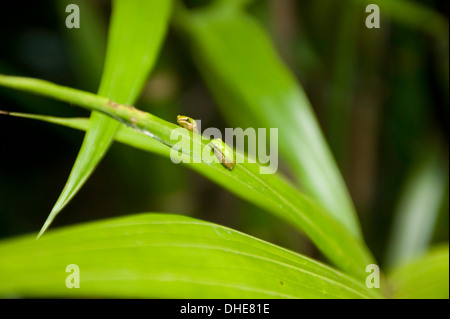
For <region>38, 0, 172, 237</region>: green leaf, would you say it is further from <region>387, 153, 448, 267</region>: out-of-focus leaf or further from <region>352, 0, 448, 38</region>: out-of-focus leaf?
<region>387, 153, 448, 267</region>: out-of-focus leaf

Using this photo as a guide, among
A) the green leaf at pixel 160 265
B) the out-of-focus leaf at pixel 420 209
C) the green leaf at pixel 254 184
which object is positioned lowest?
the green leaf at pixel 160 265

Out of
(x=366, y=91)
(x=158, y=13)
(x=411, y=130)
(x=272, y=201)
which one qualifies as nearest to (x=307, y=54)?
(x=366, y=91)

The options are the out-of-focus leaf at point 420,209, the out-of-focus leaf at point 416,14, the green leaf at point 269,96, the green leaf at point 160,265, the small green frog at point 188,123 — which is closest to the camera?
the green leaf at point 160,265

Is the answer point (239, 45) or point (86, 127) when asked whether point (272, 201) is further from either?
point (239, 45)

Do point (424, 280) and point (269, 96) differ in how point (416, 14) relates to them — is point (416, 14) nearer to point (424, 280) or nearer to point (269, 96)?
point (269, 96)

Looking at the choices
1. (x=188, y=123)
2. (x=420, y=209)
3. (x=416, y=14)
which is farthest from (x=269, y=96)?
(x=420, y=209)

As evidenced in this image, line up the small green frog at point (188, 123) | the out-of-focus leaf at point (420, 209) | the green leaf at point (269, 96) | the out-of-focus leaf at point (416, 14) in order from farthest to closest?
the out-of-focus leaf at point (420, 209) → the out-of-focus leaf at point (416, 14) → the green leaf at point (269, 96) → the small green frog at point (188, 123)

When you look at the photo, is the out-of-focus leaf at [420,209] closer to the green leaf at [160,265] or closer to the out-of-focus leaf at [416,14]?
the out-of-focus leaf at [416,14]

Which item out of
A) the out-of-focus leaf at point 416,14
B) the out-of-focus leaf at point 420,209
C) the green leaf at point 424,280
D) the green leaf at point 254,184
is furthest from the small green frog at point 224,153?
the out-of-focus leaf at point 420,209

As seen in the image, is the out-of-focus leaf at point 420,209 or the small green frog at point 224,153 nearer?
the small green frog at point 224,153
